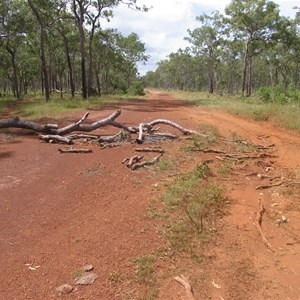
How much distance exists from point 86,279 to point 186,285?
110cm

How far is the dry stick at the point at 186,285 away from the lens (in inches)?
146

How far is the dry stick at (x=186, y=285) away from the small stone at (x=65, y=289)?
1.14 metres

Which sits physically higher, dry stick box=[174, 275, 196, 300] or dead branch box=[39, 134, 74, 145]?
dead branch box=[39, 134, 74, 145]

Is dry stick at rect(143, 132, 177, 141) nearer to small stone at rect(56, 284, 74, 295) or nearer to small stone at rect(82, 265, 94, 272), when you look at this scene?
small stone at rect(82, 265, 94, 272)

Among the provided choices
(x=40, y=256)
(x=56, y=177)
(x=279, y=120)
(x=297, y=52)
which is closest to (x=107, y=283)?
(x=40, y=256)

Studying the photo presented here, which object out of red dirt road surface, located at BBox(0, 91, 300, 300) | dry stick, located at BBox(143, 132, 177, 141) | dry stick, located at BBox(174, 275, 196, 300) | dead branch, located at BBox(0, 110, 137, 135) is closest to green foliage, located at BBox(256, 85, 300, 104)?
dry stick, located at BBox(143, 132, 177, 141)

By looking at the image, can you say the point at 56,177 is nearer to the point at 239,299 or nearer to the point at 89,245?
the point at 89,245

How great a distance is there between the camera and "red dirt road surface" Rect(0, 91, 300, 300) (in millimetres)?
3918

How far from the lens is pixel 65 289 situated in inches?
150

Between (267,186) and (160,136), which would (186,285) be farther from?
(160,136)

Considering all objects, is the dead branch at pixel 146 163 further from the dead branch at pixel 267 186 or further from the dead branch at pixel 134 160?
the dead branch at pixel 267 186

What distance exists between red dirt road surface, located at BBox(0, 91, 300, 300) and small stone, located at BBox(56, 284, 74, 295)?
0.04 meters

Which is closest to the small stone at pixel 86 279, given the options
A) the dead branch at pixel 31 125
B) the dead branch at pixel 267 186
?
the dead branch at pixel 267 186

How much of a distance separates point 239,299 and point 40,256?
237 cm
